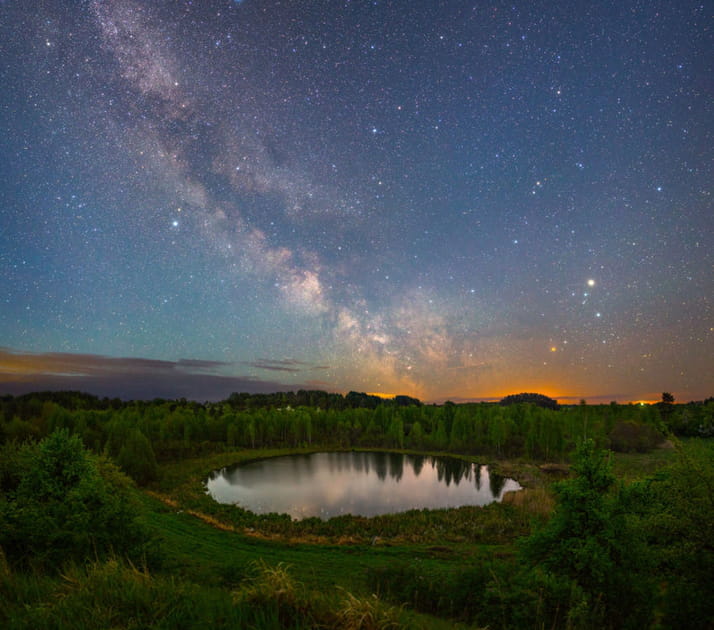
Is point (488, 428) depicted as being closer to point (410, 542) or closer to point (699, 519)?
point (410, 542)

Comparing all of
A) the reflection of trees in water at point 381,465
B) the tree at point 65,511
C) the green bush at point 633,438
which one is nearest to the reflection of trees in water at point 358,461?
the reflection of trees in water at point 381,465

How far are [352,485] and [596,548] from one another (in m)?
56.4

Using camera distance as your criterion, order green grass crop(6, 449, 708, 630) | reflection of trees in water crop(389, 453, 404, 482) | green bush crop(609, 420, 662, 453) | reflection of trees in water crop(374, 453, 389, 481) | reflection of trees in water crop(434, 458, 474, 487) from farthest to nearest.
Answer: green bush crop(609, 420, 662, 453) < reflection of trees in water crop(389, 453, 404, 482) < reflection of trees in water crop(374, 453, 389, 481) < reflection of trees in water crop(434, 458, 474, 487) < green grass crop(6, 449, 708, 630)

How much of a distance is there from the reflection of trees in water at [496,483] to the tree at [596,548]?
4811 cm

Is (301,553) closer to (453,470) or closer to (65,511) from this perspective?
(65,511)

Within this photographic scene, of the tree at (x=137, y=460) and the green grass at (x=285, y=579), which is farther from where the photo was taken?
the tree at (x=137, y=460)

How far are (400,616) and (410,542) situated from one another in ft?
121

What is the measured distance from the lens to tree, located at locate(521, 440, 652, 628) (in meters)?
13.8

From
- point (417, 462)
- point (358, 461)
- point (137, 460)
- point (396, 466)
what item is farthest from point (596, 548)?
point (417, 462)

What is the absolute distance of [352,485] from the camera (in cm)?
6556

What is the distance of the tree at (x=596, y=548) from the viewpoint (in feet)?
45.2

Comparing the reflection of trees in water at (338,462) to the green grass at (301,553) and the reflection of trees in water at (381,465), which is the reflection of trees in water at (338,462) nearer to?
the reflection of trees in water at (381,465)

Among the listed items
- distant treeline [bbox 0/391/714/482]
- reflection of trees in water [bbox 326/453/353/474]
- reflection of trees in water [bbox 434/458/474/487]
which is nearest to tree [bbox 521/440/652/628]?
reflection of trees in water [bbox 434/458/474/487]

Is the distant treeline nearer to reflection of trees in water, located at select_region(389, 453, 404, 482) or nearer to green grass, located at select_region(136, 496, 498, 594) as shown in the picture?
reflection of trees in water, located at select_region(389, 453, 404, 482)
